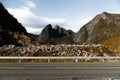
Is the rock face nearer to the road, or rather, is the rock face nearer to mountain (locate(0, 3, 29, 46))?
mountain (locate(0, 3, 29, 46))

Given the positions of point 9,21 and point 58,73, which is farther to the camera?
point 9,21

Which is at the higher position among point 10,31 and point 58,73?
point 10,31

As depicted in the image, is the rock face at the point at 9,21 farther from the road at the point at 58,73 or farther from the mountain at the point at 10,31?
the road at the point at 58,73

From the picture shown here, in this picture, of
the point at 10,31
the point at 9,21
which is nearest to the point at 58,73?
the point at 10,31

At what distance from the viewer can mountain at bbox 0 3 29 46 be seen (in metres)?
57.7

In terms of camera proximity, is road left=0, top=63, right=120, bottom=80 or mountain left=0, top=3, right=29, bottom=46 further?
mountain left=0, top=3, right=29, bottom=46

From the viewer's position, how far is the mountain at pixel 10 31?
57666 mm

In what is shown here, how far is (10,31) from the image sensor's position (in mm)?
64188

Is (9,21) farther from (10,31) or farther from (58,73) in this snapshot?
(58,73)

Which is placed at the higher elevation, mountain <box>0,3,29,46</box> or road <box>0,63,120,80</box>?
mountain <box>0,3,29,46</box>

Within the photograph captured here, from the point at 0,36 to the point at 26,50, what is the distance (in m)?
13.7

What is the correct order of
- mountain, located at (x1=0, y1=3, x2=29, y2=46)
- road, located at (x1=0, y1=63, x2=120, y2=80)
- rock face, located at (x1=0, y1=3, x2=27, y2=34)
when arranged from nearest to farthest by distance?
road, located at (x1=0, y1=63, x2=120, y2=80)
mountain, located at (x1=0, y1=3, x2=29, y2=46)
rock face, located at (x1=0, y1=3, x2=27, y2=34)

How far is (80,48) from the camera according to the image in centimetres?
4541

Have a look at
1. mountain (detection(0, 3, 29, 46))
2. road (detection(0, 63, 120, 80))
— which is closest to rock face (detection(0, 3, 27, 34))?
mountain (detection(0, 3, 29, 46))
